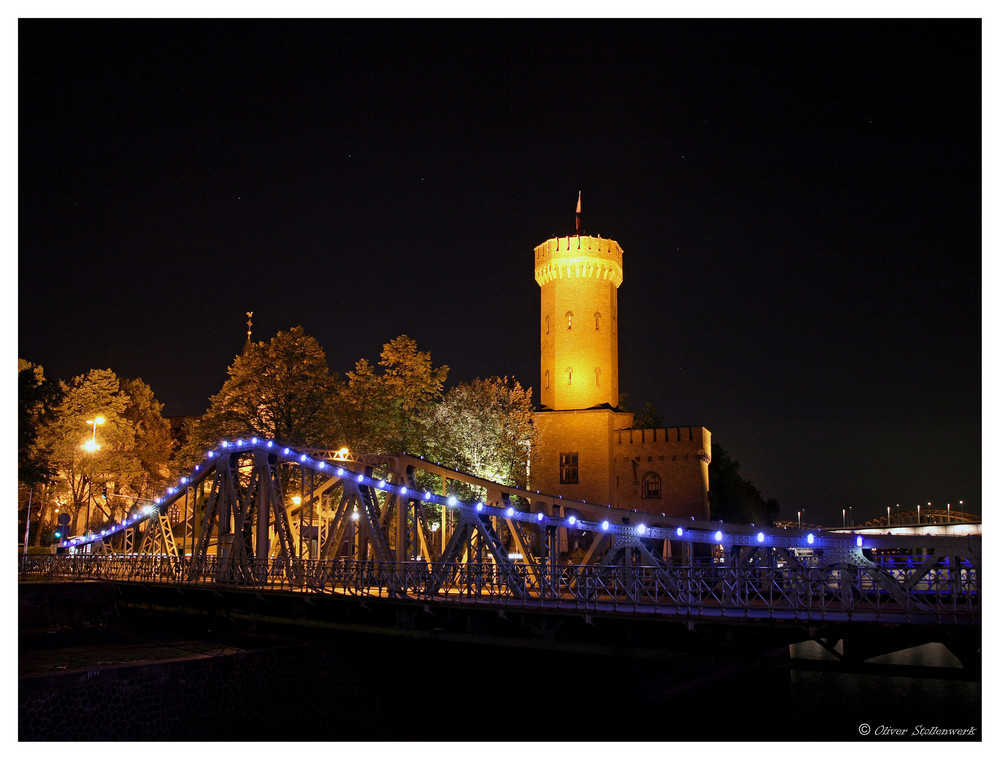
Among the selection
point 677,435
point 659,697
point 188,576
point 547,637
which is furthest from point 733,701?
point 677,435

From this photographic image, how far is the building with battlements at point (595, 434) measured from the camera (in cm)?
5434

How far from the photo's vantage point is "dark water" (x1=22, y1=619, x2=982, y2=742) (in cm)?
2566

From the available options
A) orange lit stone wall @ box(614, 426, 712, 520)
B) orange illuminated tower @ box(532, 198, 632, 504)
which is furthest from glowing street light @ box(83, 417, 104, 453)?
orange lit stone wall @ box(614, 426, 712, 520)

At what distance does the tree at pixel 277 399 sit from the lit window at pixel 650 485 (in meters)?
20.2

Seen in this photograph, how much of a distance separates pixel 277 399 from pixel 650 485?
23.3m

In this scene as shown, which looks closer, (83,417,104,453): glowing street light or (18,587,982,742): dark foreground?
(18,587,982,742): dark foreground

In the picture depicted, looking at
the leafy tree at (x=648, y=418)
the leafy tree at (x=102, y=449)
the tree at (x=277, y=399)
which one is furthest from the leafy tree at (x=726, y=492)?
the leafy tree at (x=102, y=449)

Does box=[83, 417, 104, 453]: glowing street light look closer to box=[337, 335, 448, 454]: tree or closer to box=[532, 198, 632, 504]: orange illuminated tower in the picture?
box=[337, 335, 448, 454]: tree

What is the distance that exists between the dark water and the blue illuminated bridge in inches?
73.2

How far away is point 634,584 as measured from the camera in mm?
20656

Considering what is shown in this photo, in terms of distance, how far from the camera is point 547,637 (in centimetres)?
2133

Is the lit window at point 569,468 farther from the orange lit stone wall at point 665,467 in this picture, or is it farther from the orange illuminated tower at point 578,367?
the orange lit stone wall at point 665,467

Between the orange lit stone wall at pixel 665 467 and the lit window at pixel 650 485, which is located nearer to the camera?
the orange lit stone wall at pixel 665 467

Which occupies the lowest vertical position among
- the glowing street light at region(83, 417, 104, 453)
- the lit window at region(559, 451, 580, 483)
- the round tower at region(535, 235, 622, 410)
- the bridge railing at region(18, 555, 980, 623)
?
the bridge railing at region(18, 555, 980, 623)
